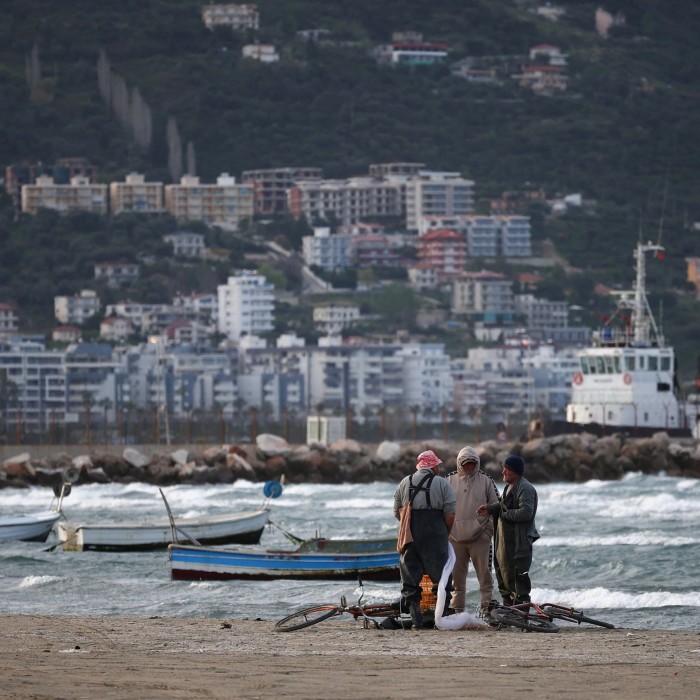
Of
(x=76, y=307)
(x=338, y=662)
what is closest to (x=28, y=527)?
(x=338, y=662)

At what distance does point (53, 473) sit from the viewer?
55.0 m

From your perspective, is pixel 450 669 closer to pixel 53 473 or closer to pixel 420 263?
pixel 53 473

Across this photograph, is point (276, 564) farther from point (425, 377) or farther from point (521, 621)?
point (425, 377)

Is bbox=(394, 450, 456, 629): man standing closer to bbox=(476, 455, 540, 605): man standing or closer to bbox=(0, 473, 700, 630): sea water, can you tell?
bbox=(476, 455, 540, 605): man standing

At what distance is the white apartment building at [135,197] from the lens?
611 ft

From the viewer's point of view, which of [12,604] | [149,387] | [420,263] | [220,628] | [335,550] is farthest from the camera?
[420,263]

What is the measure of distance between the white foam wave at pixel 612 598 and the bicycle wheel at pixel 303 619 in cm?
478

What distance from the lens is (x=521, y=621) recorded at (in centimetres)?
1436

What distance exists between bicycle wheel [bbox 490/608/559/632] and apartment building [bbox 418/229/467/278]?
164998mm

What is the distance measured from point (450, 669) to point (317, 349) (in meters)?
129

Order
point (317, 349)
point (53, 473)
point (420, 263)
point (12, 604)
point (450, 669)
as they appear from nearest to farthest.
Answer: point (450, 669) < point (12, 604) < point (53, 473) < point (317, 349) < point (420, 263)

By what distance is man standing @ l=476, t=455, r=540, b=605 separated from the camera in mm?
14406

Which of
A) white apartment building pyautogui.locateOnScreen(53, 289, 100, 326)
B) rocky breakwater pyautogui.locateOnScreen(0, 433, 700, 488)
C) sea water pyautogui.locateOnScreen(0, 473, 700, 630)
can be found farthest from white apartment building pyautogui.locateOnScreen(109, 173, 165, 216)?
sea water pyautogui.locateOnScreen(0, 473, 700, 630)

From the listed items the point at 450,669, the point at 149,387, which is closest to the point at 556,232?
the point at 149,387
